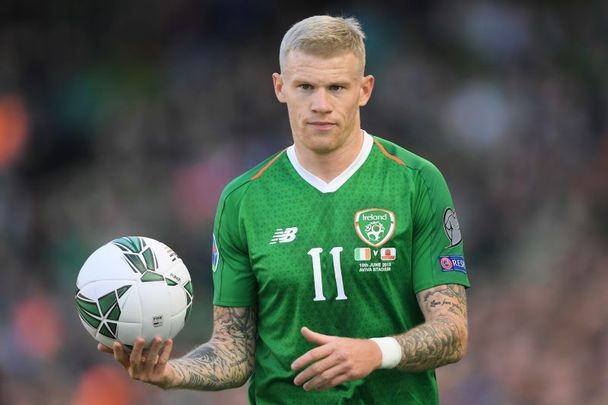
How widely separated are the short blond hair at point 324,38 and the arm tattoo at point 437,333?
117 cm

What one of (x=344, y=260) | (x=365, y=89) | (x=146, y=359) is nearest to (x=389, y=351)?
(x=344, y=260)

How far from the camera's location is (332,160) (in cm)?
584

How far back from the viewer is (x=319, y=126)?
18.4ft

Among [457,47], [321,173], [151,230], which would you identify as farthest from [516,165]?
[321,173]

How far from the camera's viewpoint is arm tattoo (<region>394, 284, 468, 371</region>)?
5.35 metres

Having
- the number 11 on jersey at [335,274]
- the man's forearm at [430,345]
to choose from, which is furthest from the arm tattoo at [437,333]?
the number 11 on jersey at [335,274]

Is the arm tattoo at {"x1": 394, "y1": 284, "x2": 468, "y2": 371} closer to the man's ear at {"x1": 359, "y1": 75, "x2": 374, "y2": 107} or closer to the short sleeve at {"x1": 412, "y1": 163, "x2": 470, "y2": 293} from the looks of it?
the short sleeve at {"x1": 412, "y1": 163, "x2": 470, "y2": 293}

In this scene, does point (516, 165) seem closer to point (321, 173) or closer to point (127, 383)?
point (127, 383)

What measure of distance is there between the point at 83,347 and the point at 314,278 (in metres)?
6.99

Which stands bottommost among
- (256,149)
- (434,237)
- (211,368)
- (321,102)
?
(211,368)

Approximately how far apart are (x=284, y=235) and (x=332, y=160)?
0.44 metres

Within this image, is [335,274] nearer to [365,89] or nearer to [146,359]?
[365,89]

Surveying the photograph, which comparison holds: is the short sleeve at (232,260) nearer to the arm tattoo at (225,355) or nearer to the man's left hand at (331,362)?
the arm tattoo at (225,355)

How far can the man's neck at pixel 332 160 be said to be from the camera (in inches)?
230
